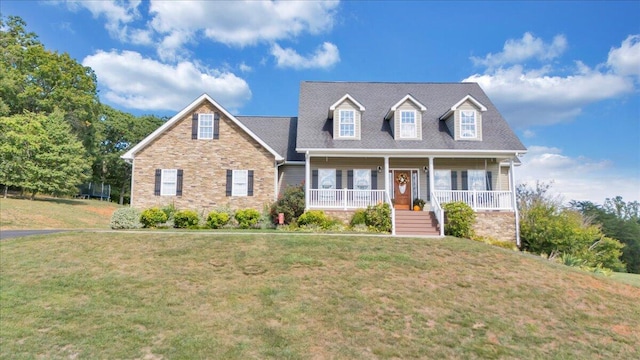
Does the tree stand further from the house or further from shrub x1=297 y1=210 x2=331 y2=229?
shrub x1=297 y1=210 x2=331 y2=229

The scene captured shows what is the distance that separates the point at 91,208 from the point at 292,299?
111 feet

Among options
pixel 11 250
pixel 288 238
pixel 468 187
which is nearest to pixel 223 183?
pixel 288 238

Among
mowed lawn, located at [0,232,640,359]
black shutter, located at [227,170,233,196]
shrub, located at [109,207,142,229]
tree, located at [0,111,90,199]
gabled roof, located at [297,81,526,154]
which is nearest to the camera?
mowed lawn, located at [0,232,640,359]

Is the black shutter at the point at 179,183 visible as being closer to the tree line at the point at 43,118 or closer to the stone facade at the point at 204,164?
the stone facade at the point at 204,164

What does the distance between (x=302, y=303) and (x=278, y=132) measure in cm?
1661

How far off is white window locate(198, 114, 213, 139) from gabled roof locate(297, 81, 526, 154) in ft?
15.8

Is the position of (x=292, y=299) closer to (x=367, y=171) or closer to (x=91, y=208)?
(x=367, y=171)

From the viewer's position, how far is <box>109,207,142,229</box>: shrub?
17.3 metres

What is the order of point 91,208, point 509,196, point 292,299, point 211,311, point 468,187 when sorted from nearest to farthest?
point 211,311 < point 292,299 < point 509,196 < point 468,187 < point 91,208

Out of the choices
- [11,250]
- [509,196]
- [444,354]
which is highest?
[509,196]

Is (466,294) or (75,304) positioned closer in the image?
(75,304)

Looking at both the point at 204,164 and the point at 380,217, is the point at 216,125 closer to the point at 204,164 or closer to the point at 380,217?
the point at 204,164

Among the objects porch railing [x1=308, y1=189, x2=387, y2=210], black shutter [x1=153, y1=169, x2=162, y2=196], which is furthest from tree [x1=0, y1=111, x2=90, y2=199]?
porch railing [x1=308, y1=189, x2=387, y2=210]

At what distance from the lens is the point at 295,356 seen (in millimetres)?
6406
